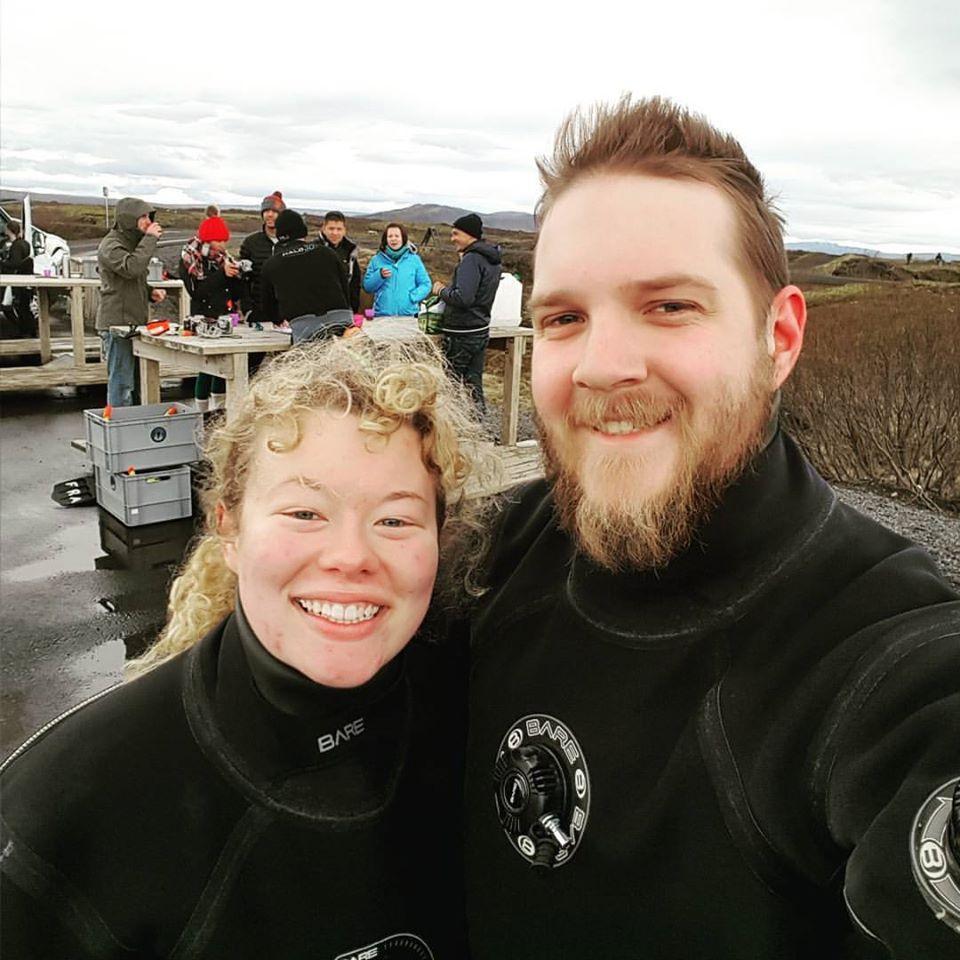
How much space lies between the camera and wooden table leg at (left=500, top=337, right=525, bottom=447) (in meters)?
8.31

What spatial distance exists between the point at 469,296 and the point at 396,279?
1610 millimetres

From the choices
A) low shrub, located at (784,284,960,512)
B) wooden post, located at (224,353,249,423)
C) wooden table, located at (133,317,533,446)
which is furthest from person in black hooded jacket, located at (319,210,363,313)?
low shrub, located at (784,284,960,512)

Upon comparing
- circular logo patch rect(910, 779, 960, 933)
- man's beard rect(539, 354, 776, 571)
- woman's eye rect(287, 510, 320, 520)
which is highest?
man's beard rect(539, 354, 776, 571)

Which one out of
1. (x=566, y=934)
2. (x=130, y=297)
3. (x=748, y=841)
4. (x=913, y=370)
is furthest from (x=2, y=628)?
(x=913, y=370)

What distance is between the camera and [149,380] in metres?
7.55

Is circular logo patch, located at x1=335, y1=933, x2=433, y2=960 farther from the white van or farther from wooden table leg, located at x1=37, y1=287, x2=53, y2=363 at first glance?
the white van

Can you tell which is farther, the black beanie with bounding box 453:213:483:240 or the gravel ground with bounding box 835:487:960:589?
the black beanie with bounding box 453:213:483:240

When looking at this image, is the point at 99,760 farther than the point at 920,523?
No

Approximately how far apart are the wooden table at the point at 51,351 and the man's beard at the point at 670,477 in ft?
32.6

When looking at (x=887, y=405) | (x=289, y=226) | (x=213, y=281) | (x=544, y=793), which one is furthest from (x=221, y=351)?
(x=887, y=405)

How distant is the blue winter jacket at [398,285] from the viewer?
8391mm

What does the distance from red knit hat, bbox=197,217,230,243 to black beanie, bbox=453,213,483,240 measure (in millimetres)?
2782

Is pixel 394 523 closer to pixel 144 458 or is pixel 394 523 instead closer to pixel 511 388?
pixel 144 458

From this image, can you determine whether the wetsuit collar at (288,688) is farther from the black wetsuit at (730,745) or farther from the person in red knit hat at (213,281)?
the person in red knit hat at (213,281)
